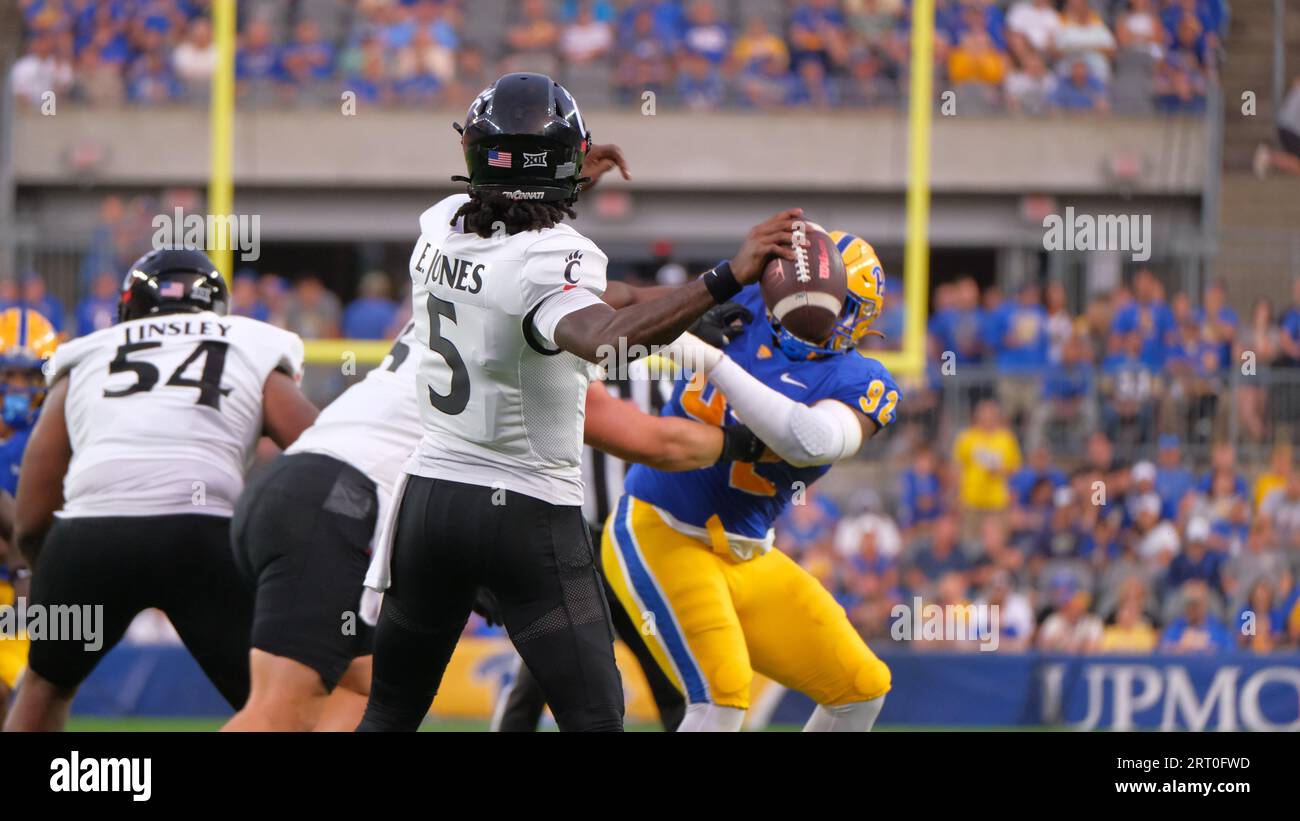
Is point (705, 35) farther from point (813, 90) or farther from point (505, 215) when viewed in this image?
point (505, 215)

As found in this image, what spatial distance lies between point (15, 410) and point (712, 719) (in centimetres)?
278

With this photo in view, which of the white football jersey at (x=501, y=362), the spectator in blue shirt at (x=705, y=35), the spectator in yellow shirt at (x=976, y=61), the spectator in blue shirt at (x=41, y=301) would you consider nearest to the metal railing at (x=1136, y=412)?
the spectator in yellow shirt at (x=976, y=61)

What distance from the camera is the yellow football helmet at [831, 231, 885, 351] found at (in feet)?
16.3

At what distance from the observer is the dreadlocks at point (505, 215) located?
4.00m

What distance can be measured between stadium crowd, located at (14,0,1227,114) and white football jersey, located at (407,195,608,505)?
11410mm

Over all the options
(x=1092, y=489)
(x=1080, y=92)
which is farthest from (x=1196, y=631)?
(x=1080, y=92)

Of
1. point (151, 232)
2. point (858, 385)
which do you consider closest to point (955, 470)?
point (151, 232)

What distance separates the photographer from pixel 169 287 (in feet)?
17.4

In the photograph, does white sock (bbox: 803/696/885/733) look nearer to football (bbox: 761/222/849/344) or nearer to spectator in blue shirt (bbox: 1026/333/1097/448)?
football (bbox: 761/222/849/344)

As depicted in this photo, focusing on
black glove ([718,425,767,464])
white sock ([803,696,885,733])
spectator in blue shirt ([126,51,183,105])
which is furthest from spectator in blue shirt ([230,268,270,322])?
black glove ([718,425,767,464])

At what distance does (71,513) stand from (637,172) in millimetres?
11519

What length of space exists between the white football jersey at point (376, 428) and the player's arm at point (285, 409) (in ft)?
0.23
